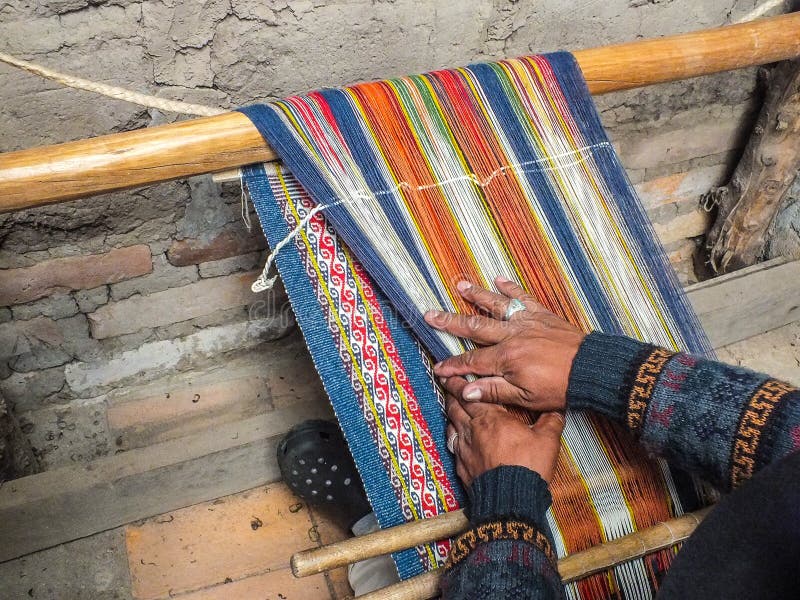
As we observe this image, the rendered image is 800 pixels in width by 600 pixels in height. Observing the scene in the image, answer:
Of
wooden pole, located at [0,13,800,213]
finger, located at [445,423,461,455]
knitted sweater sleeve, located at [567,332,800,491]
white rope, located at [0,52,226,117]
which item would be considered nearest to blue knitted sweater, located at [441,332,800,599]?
knitted sweater sleeve, located at [567,332,800,491]

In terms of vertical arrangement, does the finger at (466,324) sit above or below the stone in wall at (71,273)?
below

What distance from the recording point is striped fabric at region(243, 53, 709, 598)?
1256 millimetres

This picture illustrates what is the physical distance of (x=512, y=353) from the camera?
121cm

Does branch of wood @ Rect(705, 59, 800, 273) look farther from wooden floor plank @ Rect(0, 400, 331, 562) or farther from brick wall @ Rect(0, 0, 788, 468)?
wooden floor plank @ Rect(0, 400, 331, 562)

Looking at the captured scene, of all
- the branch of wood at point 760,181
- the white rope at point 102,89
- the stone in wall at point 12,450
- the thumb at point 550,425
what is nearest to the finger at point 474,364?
the thumb at point 550,425

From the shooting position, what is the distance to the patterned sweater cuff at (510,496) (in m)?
1.08

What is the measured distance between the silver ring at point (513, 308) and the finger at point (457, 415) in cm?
18

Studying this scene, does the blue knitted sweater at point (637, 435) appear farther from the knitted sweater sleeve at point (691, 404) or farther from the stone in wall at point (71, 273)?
the stone in wall at point (71, 273)

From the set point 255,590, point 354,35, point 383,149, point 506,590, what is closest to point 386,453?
point 506,590

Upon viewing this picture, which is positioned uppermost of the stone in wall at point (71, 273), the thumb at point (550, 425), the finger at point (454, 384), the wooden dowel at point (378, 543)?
the stone in wall at point (71, 273)

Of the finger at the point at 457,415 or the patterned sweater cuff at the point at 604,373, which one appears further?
the finger at the point at 457,415

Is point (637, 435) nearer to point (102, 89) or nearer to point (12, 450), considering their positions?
point (102, 89)

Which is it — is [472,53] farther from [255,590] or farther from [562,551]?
[255,590]

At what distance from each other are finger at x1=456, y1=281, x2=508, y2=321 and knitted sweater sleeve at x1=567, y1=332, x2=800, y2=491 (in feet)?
0.56
